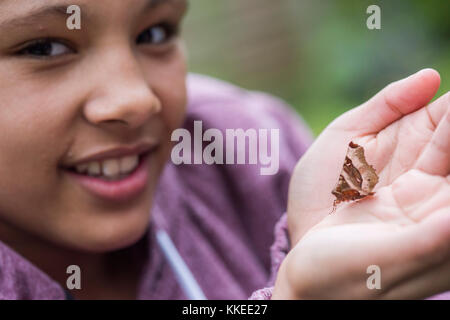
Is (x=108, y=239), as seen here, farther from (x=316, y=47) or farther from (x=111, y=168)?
(x=316, y=47)

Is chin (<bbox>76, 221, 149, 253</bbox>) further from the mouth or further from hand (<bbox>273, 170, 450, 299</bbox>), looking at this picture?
hand (<bbox>273, 170, 450, 299</bbox>)

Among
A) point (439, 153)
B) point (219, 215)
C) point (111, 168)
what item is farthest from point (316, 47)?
point (439, 153)

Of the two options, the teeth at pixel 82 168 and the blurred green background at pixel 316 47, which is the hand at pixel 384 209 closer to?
the teeth at pixel 82 168

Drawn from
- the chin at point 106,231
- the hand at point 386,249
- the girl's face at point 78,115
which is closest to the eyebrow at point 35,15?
the girl's face at point 78,115

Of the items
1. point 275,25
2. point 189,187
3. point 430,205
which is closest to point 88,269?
point 189,187

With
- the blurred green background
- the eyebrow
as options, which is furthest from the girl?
the blurred green background

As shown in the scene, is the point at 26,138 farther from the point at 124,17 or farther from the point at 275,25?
the point at 275,25
